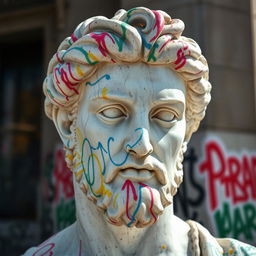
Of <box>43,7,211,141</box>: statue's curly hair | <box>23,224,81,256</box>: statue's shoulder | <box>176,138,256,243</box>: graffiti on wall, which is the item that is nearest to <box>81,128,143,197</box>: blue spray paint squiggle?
<box>43,7,211,141</box>: statue's curly hair

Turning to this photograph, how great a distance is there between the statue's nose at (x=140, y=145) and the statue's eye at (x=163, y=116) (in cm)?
13

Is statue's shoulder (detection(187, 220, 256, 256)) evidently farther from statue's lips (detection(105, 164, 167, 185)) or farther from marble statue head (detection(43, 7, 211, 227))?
statue's lips (detection(105, 164, 167, 185))

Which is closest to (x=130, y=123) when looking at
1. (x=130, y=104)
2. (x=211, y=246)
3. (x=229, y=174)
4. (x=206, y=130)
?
(x=130, y=104)

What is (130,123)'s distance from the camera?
1679mm

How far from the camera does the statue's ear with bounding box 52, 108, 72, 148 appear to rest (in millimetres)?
1890

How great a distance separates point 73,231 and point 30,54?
8.54m

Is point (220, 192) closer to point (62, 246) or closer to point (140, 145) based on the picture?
point (62, 246)

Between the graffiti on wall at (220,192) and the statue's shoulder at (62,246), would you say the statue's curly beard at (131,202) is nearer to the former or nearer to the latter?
the statue's shoulder at (62,246)

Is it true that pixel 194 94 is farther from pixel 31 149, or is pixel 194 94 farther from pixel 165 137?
pixel 31 149

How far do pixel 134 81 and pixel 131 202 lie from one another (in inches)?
20.4

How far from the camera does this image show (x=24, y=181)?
31.2 ft

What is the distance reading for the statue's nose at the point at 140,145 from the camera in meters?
1.58

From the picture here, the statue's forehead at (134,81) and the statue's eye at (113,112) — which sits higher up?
the statue's forehead at (134,81)

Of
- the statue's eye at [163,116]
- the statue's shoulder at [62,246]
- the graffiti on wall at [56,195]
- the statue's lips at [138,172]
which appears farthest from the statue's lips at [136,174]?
the graffiti on wall at [56,195]
